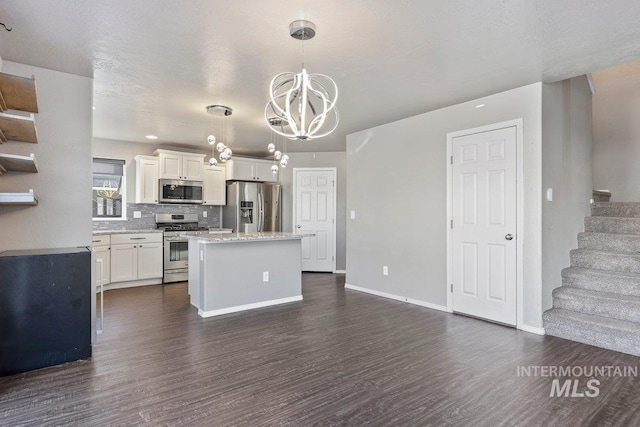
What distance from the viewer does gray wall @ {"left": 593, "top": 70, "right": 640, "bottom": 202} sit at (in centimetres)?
498

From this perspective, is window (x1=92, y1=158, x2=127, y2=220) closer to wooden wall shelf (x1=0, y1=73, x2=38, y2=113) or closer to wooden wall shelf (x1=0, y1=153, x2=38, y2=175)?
wooden wall shelf (x1=0, y1=153, x2=38, y2=175)

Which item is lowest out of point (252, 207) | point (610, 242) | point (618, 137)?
point (610, 242)

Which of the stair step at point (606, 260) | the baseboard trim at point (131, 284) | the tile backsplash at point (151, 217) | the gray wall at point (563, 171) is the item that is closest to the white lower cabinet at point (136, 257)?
the baseboard trim at point (131, 284)

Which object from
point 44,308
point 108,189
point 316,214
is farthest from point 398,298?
point 108,189

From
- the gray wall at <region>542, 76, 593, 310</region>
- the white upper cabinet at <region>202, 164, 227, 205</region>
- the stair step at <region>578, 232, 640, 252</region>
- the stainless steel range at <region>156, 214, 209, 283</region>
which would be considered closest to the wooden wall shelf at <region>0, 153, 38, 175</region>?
the stainless steel range at <region>156, 214, 209, 283</region>

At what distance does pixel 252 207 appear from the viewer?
6.66 meters

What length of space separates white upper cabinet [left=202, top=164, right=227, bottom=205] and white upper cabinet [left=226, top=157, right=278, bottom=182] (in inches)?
6.7

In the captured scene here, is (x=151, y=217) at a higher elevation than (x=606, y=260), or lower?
higher

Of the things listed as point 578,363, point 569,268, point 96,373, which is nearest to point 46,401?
point 96,373

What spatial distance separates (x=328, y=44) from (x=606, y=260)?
11.9ft

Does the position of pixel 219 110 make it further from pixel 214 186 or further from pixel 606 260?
pixel 606 260

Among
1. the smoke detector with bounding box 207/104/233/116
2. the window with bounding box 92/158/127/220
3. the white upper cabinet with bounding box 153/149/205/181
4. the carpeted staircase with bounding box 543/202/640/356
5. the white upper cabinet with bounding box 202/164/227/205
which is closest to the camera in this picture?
the carpeted staircase with bounding box 543/202/640/356

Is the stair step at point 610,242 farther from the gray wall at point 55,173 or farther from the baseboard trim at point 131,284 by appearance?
the baseboard trim at point 131,284

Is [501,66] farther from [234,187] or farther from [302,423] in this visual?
[234,187]
